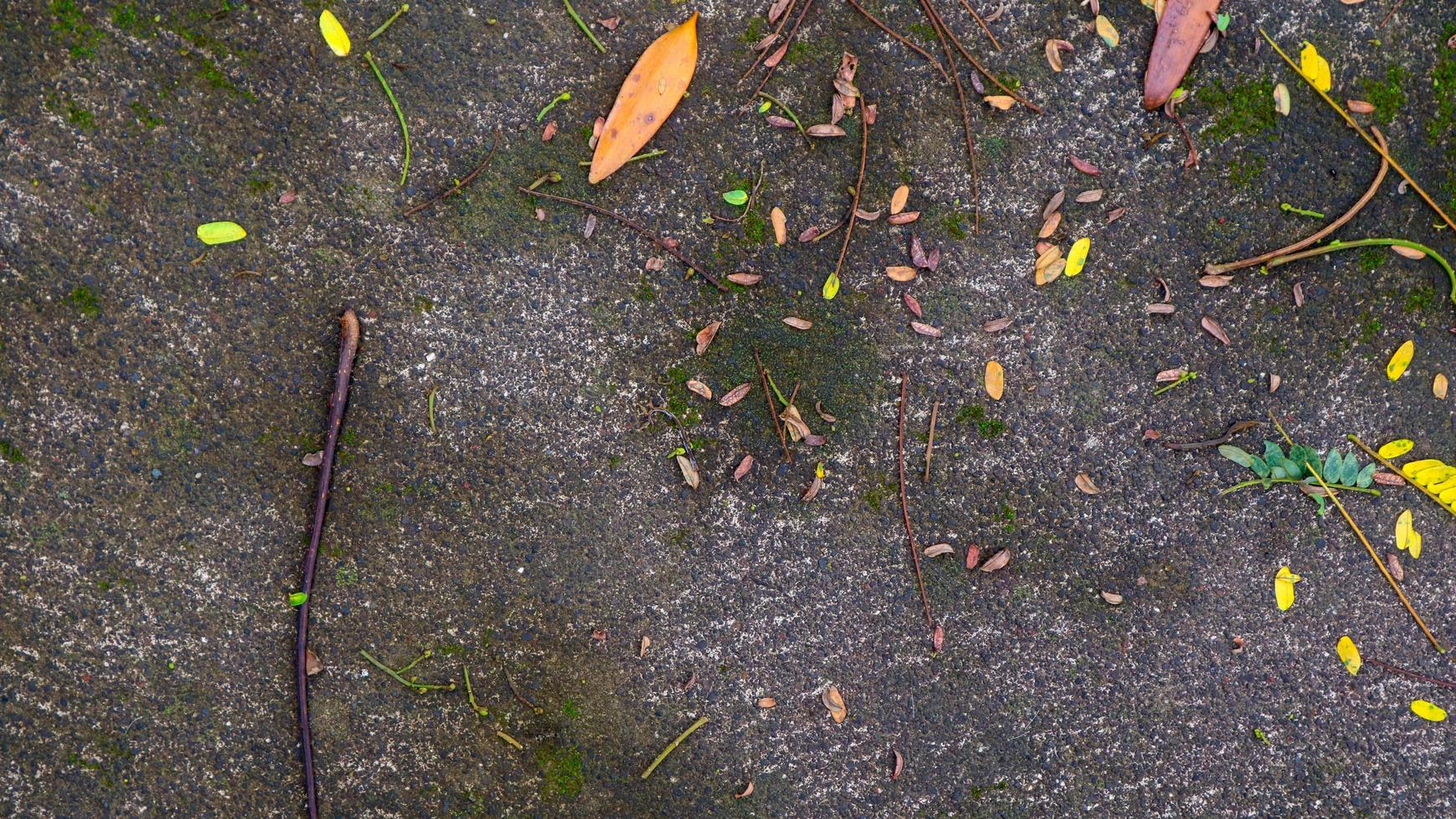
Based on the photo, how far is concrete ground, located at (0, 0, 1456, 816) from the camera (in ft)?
Result: 6.63

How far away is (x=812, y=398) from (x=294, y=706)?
1.76 meters

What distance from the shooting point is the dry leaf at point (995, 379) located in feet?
7.00

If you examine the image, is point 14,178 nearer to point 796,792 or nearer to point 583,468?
point 583,468

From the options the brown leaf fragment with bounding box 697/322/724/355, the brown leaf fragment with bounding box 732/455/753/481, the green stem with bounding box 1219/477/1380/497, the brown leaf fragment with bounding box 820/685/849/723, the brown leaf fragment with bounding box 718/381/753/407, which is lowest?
the brown leaf fragment with bounding box 820/685/849/723

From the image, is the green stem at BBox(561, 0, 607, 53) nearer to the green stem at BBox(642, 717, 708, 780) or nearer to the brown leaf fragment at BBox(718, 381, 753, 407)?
the brown leaf fragment at BBox(718, 381, 753, 407)

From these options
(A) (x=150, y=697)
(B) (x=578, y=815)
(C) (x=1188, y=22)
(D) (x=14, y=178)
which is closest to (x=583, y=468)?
(B) (x=578, y=815)

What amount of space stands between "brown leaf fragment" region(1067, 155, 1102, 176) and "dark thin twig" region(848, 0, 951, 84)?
0.42 metres

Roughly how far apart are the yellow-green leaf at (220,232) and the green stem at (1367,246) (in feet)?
9.62

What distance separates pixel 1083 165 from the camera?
2090 millimetres

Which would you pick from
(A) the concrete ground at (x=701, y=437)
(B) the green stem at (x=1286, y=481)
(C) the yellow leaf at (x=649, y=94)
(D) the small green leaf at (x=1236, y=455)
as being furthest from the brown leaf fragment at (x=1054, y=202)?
(C) the yellow leaf at (x=649, y=94)

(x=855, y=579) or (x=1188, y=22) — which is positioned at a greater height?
(x=1188, y=22)

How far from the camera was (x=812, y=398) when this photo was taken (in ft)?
7.04

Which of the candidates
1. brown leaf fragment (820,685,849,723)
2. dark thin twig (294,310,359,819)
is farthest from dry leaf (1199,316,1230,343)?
dark thin twig (294,310,359,819)

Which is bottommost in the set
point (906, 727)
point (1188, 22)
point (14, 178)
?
point (906, 727)
